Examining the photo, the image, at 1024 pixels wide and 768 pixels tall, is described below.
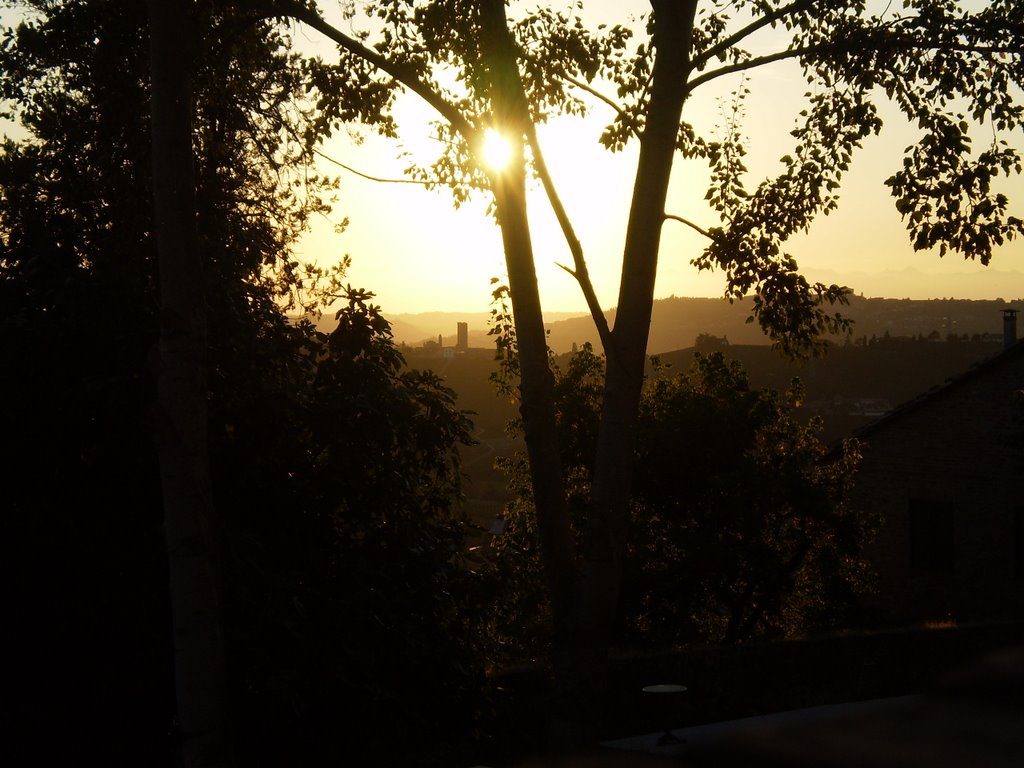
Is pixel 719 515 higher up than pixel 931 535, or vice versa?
pixel 719 515

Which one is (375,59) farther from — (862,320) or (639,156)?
(862,320)

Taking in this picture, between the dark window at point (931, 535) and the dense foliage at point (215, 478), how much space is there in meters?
23.6

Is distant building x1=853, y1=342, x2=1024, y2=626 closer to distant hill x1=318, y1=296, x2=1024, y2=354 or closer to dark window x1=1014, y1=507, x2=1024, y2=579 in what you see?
dark window x1=1014, y1=507, x2=1024, y2=579

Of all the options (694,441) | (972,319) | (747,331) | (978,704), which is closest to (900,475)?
(694,441)

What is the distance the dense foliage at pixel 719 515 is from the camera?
2197cm

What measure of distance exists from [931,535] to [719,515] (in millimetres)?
10444

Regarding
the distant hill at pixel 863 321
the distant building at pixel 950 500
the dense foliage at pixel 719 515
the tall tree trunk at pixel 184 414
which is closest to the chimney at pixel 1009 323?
the distant building at pixel 950 500

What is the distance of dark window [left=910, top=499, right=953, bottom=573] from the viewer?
2911cm

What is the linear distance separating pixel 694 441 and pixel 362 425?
15.7 metres

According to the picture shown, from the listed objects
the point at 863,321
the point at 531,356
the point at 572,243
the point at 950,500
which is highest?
the point at 863,321

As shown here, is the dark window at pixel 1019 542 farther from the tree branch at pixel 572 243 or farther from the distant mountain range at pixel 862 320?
the distant mountain range at pixel 862 320

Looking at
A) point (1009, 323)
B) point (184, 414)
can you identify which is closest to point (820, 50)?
point (184, 414)

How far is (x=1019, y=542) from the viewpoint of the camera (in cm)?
2770

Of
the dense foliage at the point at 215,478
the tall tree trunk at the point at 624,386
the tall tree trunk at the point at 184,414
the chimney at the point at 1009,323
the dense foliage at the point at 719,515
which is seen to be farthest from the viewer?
the chimney at the point at 1009,323
